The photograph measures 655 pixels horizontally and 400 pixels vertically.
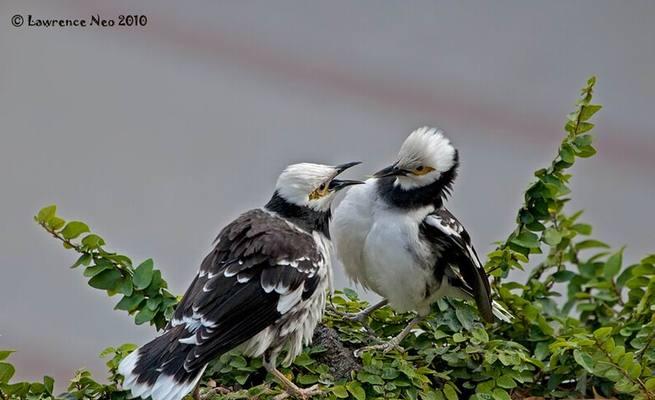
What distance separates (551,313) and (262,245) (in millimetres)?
968

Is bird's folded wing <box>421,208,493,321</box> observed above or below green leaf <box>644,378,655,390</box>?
above

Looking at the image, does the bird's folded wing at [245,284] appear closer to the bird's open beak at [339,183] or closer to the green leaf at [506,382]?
the bird's open beak at [339,183]

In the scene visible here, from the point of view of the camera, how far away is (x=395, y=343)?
261 cm

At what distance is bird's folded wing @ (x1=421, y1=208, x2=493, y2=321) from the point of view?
271cm

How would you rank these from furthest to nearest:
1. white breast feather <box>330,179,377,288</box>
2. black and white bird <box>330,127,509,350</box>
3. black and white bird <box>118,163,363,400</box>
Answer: white breast feather <box>330,179,377,288</box>, black and white bird <box>330,127,509,350</box>, black and white bird <box>118,163,363,400</box>

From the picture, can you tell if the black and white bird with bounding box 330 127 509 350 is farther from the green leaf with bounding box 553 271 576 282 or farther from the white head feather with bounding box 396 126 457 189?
the green leaf with bounding box 553 271 576 282

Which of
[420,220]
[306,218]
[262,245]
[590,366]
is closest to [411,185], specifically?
[420,220]

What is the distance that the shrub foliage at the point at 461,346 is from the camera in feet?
7.98

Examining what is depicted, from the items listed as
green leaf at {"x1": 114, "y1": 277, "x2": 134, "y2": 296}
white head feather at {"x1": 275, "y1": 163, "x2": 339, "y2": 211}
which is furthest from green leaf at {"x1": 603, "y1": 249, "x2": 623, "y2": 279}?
green leaf at {"x1": 114, "y1": 277, "x2": 134, "y2": 296}

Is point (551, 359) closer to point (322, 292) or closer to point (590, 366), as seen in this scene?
point (590, 366)

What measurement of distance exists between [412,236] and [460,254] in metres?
0.14

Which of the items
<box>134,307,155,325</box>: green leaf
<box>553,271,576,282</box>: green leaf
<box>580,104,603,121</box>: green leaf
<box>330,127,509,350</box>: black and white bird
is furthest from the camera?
<box>553,271,576,282</box>: green leaf

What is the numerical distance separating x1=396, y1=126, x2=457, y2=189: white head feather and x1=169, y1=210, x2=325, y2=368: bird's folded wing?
37 cm

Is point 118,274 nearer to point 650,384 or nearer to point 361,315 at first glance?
point 361,315
